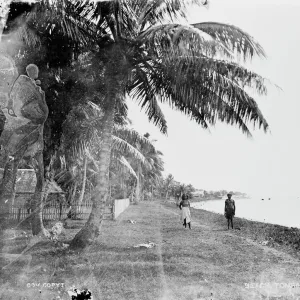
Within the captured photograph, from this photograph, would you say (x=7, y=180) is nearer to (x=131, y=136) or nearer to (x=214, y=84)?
(x=214, y=84)

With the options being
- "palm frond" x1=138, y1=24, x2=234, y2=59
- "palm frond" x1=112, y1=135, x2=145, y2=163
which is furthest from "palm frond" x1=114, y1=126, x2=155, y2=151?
"palm frond" x1=138, y1=24, x2=234, y2=59

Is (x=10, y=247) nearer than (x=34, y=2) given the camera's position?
No

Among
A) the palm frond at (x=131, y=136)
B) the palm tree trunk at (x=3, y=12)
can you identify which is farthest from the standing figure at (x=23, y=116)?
the palm frond at (x=131, y=136)

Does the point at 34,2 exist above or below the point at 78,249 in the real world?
above

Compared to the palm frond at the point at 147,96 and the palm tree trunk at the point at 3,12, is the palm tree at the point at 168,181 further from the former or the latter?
the palm tree trunk at the point at 3,12

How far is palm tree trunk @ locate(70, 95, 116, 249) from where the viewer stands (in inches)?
308

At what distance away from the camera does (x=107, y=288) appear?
5207mm

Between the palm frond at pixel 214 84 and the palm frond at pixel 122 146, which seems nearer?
→ the palm frond at pixel 214 84

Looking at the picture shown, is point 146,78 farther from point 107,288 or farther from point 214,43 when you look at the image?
point 107,288

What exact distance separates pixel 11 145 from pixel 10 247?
4421mm

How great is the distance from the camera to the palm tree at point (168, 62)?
625 centimetres

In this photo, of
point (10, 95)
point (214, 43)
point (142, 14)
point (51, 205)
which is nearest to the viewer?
point (10, 95)

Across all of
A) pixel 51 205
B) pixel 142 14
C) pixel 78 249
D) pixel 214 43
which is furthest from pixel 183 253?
pixel 51 205

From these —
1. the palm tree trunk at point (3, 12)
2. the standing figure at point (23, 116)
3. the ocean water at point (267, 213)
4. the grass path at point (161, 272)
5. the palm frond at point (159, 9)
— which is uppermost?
the palm frond at point (159, 9)
